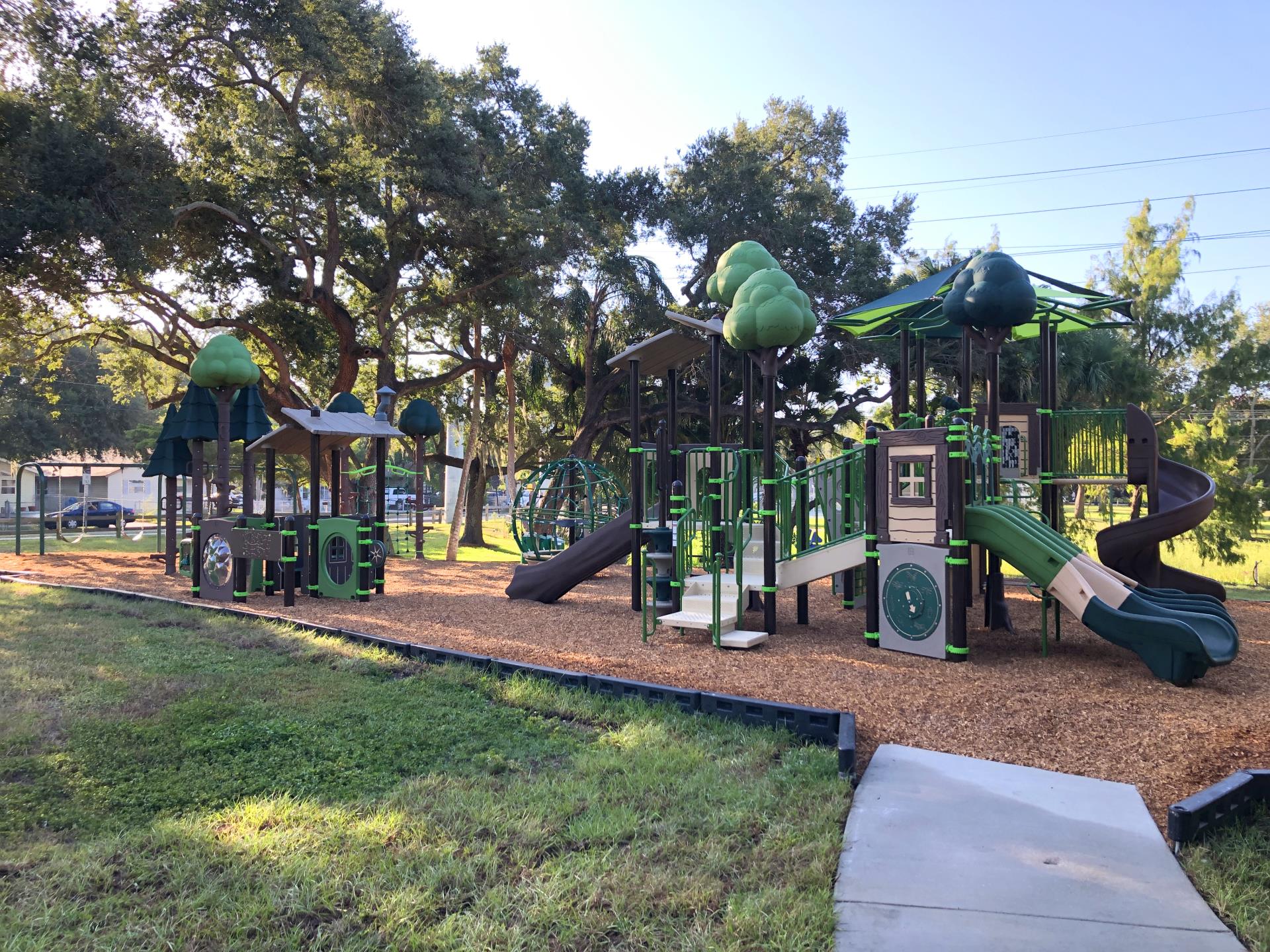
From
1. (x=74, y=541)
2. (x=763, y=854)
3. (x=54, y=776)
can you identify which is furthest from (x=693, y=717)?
(x=74, y=541)

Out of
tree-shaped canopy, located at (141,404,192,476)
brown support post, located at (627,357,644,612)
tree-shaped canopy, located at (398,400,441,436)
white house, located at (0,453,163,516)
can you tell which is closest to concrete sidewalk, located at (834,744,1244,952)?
brown support post, located at (627,357,644,612)

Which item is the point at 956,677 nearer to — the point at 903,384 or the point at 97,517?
the point at 903,384

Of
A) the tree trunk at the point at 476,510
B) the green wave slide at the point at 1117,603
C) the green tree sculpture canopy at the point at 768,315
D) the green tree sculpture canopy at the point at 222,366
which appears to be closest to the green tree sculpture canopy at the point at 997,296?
the green tree sculpture canopy at the point at 768,315

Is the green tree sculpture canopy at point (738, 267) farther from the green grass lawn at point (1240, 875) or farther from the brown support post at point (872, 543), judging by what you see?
the green grass lawn at point (1240, 875)

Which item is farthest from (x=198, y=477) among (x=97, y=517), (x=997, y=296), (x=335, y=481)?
(x=97, y=517)

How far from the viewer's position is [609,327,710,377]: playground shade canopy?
11.0 meters

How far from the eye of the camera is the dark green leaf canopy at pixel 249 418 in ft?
52.2

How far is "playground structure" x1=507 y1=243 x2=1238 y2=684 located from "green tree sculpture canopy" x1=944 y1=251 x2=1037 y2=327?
20mm

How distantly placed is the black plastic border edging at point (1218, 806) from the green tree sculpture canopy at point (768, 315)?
5942 mm

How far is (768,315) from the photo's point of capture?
9.05 metres

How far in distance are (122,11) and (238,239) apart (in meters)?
5.16

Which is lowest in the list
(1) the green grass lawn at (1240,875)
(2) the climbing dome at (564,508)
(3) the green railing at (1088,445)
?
(1) the green grass lawn at (1240,875)

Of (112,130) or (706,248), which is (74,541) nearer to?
(112,130)

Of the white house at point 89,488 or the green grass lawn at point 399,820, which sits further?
the white house at point 89,488
